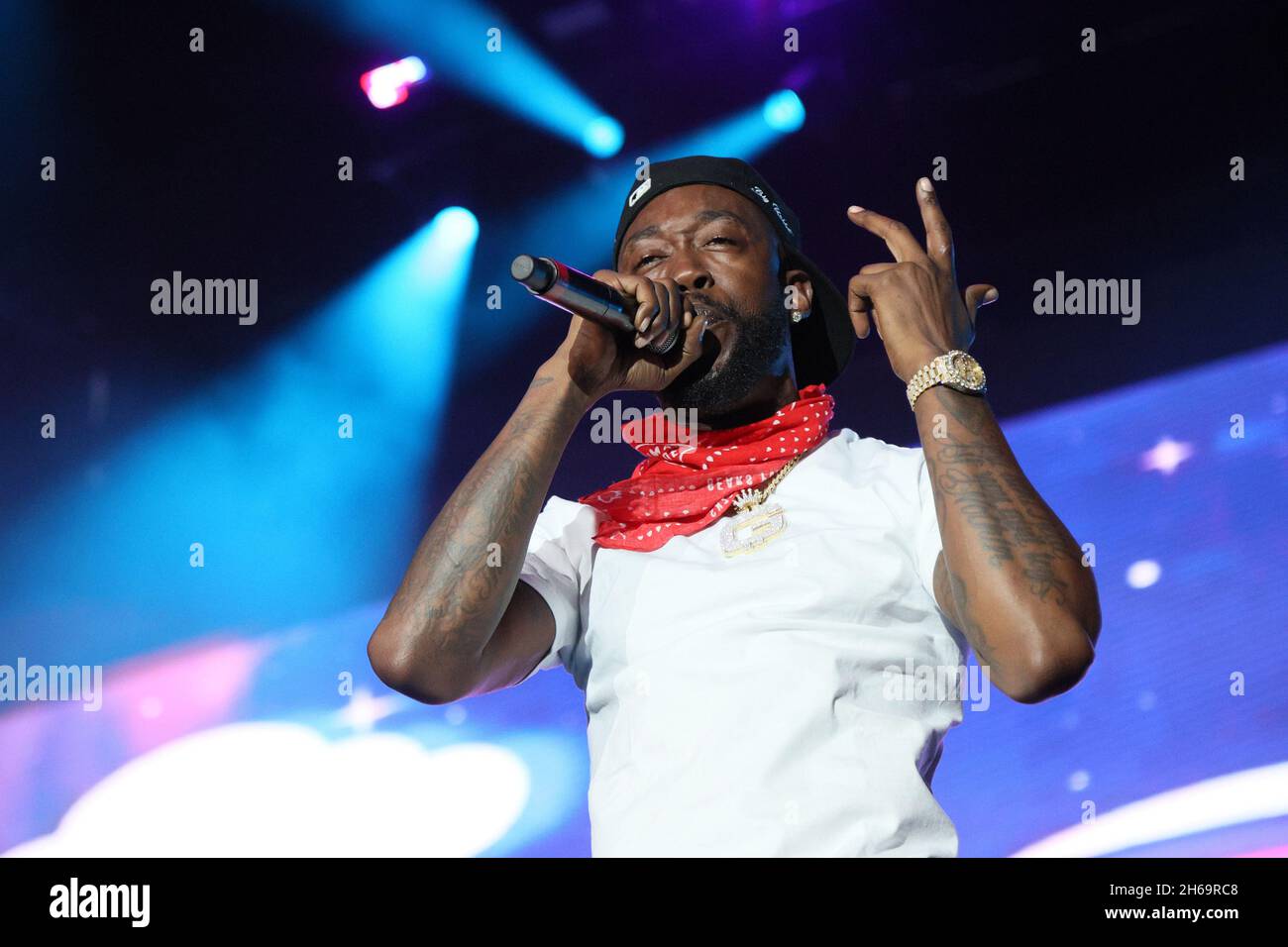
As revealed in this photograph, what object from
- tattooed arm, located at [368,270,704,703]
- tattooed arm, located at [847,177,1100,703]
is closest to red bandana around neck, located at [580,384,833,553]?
tattooed arm, located at [368,270,704,703]

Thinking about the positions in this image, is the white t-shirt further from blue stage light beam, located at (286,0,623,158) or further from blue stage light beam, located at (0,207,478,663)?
blue stage light beam, located at (286,0,623,158)

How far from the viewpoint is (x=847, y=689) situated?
1495mm

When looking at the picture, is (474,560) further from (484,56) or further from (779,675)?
(484,56)

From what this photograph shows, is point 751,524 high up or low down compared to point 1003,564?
up

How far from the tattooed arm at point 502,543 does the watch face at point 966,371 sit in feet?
1.29

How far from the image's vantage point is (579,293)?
1545 mm

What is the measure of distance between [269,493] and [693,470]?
1778 mm

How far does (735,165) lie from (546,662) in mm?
900

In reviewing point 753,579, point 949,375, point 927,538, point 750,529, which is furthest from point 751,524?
point 949,375

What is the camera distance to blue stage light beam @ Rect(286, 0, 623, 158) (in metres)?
3.29

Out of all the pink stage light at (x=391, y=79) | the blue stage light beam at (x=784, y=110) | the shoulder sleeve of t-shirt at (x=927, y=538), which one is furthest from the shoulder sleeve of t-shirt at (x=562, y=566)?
the pink stage light at (x=391, y=79)

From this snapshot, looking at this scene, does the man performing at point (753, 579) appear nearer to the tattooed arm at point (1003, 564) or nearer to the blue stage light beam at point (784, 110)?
the tattooed arm at point (1003, 564)

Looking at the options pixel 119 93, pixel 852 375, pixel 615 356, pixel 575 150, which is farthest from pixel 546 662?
pixel 119 93
